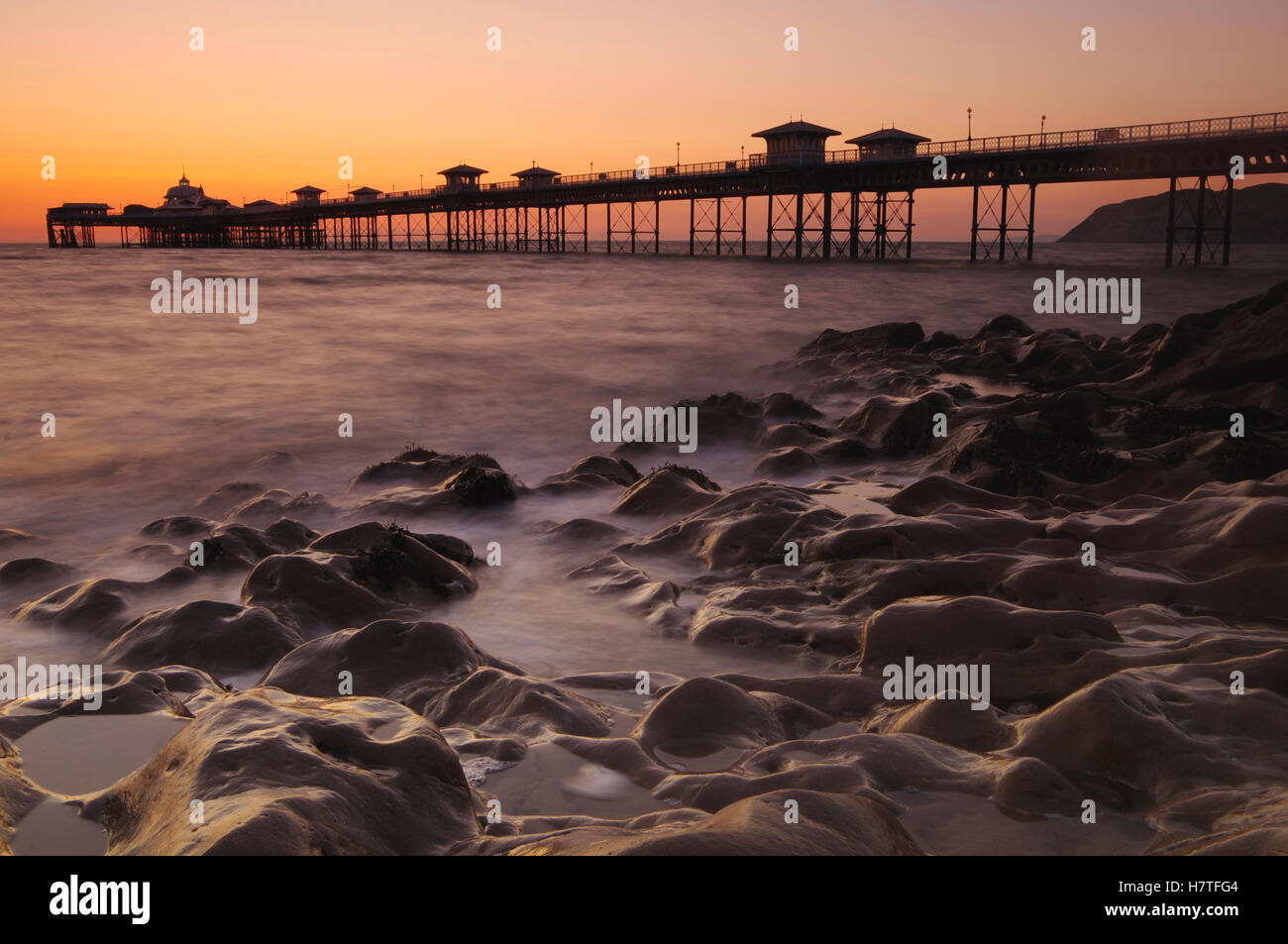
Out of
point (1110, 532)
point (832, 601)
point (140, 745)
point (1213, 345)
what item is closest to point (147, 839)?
point (140, 745)

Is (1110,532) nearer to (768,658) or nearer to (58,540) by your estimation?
(768,658)

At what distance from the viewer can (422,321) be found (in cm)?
2573

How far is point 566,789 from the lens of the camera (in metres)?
3.31

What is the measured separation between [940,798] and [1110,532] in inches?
Answer: 135

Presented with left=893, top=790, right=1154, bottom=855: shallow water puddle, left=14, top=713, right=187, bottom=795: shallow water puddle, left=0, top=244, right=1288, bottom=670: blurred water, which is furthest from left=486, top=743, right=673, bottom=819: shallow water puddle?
left=0, top=244, right=1288, bottom=670: blurred water

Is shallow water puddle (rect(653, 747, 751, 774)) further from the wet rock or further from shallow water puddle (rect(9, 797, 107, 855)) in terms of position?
shallow water puddle (rect(9, 797, 107, 855))

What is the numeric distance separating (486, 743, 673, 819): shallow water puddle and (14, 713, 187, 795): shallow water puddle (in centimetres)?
132

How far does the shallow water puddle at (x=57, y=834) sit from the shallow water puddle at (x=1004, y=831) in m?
2.49

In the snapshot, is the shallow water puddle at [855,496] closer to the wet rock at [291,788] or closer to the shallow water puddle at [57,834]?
the wet rock at [291,788]

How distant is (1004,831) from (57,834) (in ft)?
9.68

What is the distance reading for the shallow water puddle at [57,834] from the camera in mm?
2691

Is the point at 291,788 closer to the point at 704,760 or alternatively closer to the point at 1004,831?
the point at 704,760

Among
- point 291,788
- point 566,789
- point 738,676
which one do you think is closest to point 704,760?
point 566,789
